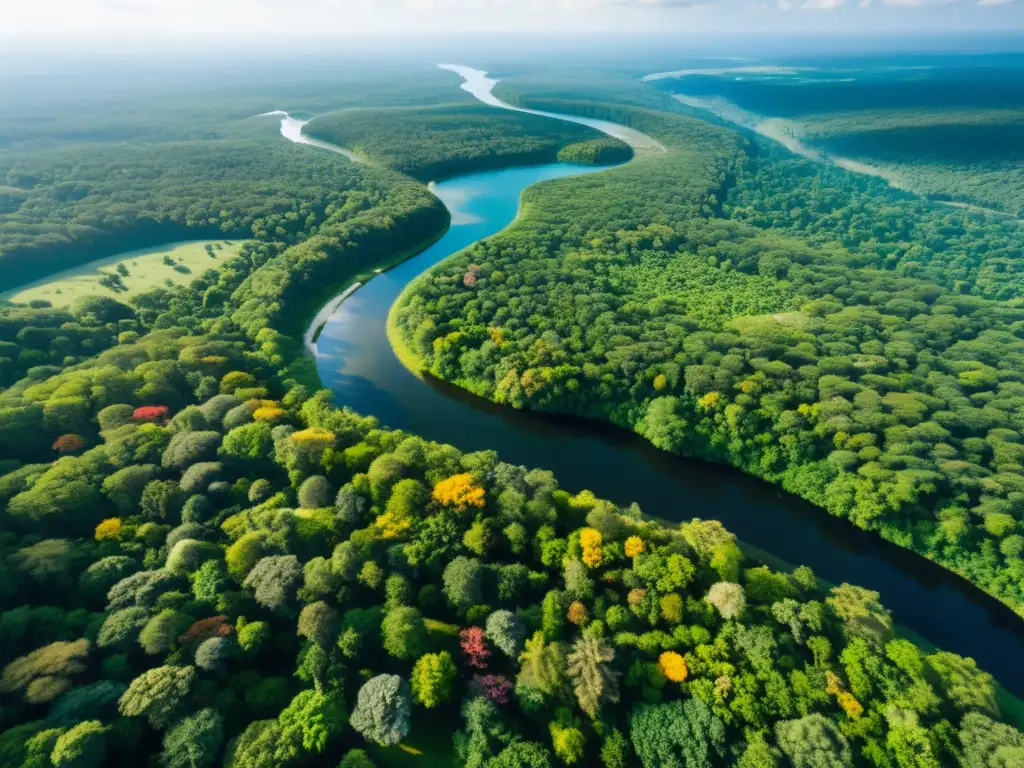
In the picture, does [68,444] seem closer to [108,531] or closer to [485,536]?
[108,531]

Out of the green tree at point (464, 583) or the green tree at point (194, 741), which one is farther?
the green tree at point (464, 583)

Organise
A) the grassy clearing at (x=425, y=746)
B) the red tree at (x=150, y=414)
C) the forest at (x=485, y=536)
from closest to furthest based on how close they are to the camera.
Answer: the forest at (x=485, y=536) → the grassy clearing at (x=425, y=746) → the red tree at (x=150, y=414)

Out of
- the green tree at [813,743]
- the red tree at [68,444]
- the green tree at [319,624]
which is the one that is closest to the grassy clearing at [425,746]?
the green tree at [319,624]

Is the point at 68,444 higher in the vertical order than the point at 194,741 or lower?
higher

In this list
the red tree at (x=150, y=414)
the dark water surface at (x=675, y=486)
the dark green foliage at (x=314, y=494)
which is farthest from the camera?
the red tree at (x=150, y=414)

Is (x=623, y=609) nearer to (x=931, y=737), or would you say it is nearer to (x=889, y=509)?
(x=931, y=737)

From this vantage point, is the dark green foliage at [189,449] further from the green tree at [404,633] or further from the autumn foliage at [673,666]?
the autumn foliage at [673,666]

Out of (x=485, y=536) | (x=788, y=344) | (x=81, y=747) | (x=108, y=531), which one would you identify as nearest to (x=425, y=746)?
(x=485, y=536)
